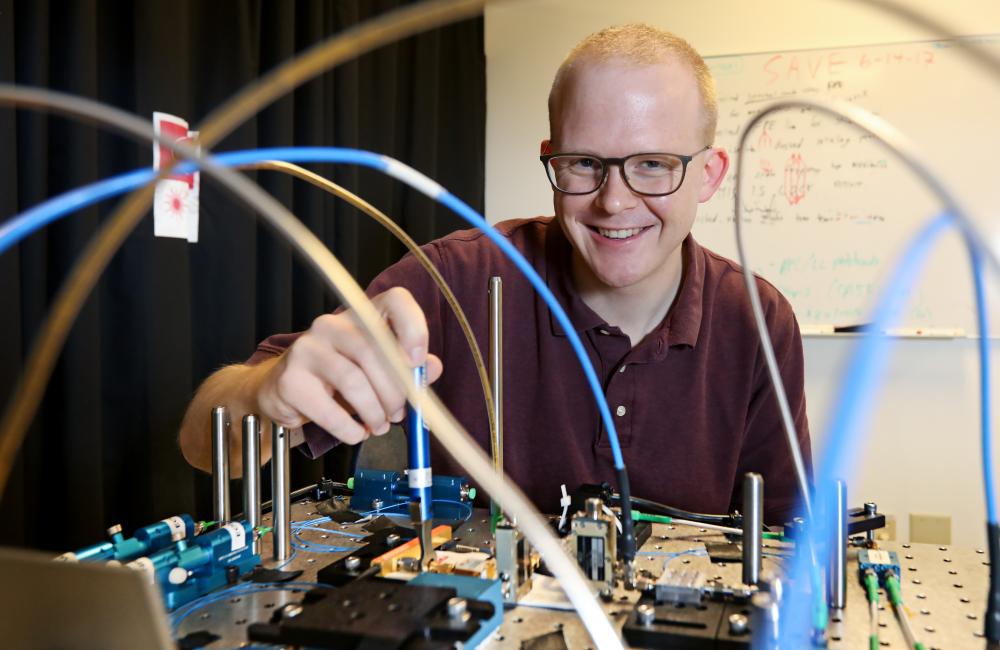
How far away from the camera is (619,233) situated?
145 cm

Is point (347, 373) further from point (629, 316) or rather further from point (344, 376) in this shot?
point (629, 316)

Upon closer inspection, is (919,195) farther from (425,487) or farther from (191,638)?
(191,638)

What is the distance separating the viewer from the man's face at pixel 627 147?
1.34 meters

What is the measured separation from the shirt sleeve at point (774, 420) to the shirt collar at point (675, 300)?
14 centimetres

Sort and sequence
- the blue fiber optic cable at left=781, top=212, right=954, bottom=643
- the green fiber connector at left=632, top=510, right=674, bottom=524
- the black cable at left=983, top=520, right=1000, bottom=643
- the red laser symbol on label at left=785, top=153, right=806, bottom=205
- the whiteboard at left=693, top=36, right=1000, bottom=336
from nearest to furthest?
the blue fiber optic cable at left=781, top=212, right=954, bottom=643
the black cable at left=983, top=520, right=1000, bottom=643
the green fiber connector at left=632, top=510, right=674, bottom=524
the whiteboard at left=693, top=36, right=1000, bottom=336
the red laser symbol on label at left=785, top=153, right=806, bottom=205

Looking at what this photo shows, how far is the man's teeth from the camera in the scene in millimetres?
1452

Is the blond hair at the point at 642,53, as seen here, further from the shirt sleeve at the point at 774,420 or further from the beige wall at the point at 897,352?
the beige wall at the point at 897,352

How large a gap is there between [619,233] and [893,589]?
0.79 meters

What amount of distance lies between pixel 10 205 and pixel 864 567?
1.46m

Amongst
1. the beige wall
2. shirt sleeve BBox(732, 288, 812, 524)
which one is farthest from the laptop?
the beige wall

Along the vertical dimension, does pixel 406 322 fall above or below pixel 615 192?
below

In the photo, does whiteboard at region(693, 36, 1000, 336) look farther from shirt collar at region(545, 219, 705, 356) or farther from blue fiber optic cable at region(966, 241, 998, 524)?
blue fiber optic cable at region(966, 241, 998, 524)

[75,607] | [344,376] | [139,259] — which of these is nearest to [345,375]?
[344,376]

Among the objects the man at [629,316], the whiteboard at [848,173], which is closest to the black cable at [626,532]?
the man at [629,316]
